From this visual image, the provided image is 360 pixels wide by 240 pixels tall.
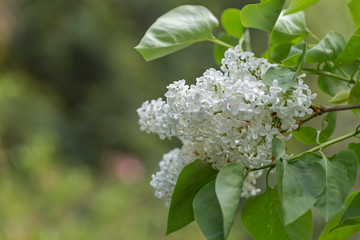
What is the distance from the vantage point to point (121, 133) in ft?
10.8

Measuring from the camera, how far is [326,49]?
0.38 m

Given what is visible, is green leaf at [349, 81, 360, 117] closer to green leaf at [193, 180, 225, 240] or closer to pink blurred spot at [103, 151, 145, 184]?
green leaf at [193, 180, 225, 240]

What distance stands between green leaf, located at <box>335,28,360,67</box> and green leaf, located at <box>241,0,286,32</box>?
2.6 inches

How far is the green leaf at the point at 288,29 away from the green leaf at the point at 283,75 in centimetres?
10

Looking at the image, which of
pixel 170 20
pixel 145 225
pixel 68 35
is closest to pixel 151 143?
pixel 68 35

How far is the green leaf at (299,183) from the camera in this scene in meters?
0.29

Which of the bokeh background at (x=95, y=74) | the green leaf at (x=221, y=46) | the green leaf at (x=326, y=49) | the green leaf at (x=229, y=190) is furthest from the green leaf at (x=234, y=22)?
the bokeh background at (x=95, y=74)

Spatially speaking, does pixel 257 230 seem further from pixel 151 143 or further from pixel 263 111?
pixel 151 143

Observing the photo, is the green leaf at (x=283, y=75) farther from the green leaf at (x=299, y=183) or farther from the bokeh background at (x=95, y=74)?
the bokeh background at (x=95, y=74)

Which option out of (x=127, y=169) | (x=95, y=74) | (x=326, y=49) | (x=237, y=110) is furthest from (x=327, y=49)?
(x=95, y=74)

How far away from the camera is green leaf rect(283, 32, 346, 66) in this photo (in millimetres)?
374

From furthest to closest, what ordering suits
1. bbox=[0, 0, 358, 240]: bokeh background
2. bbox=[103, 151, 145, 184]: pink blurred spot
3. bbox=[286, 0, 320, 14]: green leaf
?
bbox=[0, 0, 358, 240]: bokeh background < bbox=[103, 151, 145, 184]: pink blurred spot < bbox=[286, 0, 320, 14]: green leaf

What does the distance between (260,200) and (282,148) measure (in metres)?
0.07

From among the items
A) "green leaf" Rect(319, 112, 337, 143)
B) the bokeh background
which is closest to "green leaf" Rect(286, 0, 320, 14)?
"green leaf" Rect(319, 112, 337, 143)
